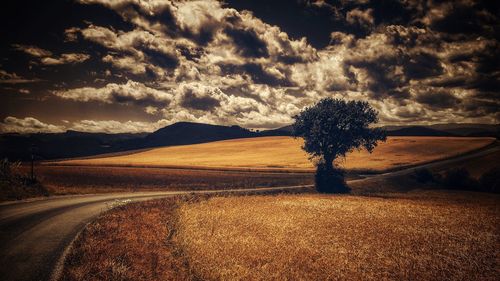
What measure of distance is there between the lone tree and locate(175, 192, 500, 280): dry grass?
18.5 m

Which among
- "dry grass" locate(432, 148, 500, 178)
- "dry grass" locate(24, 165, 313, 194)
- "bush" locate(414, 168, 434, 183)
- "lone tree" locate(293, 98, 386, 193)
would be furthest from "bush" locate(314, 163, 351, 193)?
"dry grass" locate(432, 148, 500, 178)

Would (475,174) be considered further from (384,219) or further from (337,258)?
(337,258)

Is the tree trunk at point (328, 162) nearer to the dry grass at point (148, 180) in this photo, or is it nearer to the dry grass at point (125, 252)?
the dry grass at point (148, 180)

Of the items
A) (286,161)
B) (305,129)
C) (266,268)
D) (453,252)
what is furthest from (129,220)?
(286,161)

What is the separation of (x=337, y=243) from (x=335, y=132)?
32.5 meters

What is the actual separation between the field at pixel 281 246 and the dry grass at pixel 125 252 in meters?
0.04

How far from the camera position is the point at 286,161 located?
72.8 meters

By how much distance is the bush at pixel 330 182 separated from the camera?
4450cm

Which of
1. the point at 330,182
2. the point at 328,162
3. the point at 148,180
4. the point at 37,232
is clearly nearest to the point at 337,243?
the point at 37,232

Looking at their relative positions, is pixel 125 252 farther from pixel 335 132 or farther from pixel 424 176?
pixel 424 176

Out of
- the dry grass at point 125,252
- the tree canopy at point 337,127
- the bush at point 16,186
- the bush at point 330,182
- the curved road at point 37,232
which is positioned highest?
the tree canopy at point 337,127

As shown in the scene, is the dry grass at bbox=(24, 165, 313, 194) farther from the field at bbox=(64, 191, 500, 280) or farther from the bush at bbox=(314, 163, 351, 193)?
the field at bbox=(64, 191, 500, 280)

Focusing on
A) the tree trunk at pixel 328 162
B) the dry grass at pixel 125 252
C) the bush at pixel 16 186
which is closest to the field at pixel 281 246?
the dry grass at pixel 125 252

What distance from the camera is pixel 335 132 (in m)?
46.8
